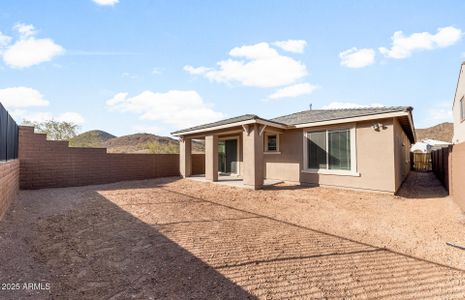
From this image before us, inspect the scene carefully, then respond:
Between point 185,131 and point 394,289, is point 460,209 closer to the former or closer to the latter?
point 394,289

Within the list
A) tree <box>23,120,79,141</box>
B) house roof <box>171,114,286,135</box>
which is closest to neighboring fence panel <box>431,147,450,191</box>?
house roof <box>171,114,286,135</box>

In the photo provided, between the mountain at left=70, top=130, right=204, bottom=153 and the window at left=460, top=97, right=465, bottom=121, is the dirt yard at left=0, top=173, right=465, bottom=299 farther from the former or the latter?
the window at left=460, top=97, right=465, bottom=121

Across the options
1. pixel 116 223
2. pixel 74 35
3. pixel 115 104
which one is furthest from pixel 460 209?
pixel 115 104

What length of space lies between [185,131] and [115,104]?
14516 millimetres

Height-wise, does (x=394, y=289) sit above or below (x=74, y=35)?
below

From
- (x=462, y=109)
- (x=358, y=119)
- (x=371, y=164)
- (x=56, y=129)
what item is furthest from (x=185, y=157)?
(x=462, y=109)

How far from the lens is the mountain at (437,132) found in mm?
43763

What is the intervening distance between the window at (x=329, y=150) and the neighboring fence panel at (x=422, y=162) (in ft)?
56.2

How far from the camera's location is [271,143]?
12.0 m

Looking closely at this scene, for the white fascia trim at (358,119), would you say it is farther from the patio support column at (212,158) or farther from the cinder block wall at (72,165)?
the cinder block wall at (72,165)

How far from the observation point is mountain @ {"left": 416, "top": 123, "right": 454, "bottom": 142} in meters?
43.8

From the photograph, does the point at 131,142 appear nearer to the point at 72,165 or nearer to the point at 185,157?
the point at 185,157

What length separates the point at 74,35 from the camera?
8.16 metres

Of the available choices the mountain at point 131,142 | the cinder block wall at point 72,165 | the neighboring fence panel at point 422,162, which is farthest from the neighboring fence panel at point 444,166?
the mountain at point 131,142
